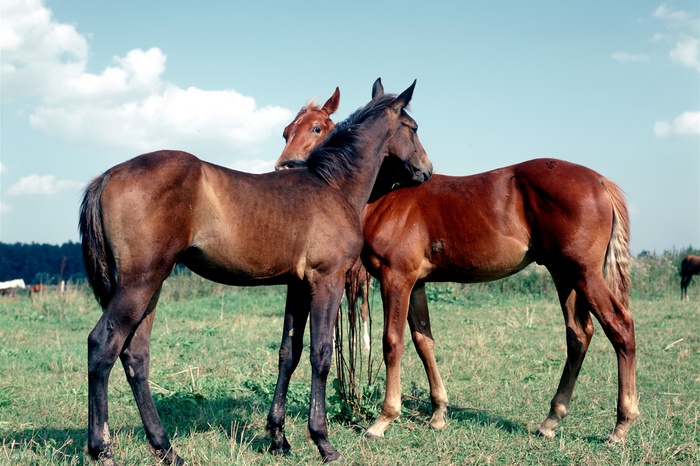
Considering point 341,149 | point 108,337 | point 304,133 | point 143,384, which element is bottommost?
point 143,384

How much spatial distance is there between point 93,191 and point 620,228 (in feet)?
13.4

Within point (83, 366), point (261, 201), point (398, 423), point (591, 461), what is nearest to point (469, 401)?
point (398, 423)

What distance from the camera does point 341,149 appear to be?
4.91 metres

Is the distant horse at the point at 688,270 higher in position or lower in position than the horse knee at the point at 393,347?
higher

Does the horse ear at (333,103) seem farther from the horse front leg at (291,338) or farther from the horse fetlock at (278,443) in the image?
the horse fetlock at (278,443)

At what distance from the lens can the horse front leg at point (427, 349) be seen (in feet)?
18.1

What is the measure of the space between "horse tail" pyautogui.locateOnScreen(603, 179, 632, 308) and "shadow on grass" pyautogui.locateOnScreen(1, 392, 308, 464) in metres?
2.91

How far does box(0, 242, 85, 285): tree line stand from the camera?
85.9 ft

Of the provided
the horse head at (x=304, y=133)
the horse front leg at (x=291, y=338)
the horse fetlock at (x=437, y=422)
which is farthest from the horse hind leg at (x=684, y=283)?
the horse front leg at (x=291, y=338)

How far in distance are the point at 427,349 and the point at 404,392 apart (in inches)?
34.0

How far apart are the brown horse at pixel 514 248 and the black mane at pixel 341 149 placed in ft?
2.67

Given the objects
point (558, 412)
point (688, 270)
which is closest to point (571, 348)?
point (558, 412)

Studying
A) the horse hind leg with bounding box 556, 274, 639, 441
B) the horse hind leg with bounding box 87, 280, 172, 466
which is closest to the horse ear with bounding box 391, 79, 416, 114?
the horse hind leg with bounding box 556, 274, 639, 441

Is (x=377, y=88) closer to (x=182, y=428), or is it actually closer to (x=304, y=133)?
(x=304, y=133)
